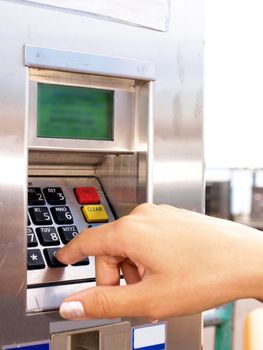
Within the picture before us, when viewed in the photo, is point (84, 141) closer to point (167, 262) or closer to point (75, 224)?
point (75, 224)

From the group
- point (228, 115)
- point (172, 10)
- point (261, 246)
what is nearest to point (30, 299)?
point (261, 246)

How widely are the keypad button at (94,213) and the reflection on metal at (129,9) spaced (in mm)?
296

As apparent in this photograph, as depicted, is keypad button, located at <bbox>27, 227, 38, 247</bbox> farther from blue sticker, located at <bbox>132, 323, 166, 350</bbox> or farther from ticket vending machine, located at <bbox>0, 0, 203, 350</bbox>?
blue sticker, located at <bbox>132, 323, 166, 350</bbox>

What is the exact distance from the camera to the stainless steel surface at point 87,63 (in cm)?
74

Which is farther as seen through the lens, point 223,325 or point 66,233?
point 223,325

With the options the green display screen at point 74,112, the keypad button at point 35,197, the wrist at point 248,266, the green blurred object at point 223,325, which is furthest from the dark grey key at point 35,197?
the green blurred object at point 223,325

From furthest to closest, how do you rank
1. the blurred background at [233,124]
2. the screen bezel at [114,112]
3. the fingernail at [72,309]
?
the blurred background at [233,124] → the screen bezel at [114,112] → the fingernail at [72,309]

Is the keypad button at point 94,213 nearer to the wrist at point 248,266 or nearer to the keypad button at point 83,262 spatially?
the keypad button at point 83,262

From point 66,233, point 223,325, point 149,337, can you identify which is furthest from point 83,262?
point 223,325

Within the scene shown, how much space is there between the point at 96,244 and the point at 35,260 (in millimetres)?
105

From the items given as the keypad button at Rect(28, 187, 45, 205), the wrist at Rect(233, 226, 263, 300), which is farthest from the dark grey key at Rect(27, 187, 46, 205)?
the wrist at Rect(233, 226, 263, 300)

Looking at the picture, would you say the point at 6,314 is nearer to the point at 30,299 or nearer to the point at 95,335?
the point at 30,299

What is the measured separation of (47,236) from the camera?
79cm

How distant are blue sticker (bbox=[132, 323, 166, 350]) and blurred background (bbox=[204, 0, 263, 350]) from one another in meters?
0.92
